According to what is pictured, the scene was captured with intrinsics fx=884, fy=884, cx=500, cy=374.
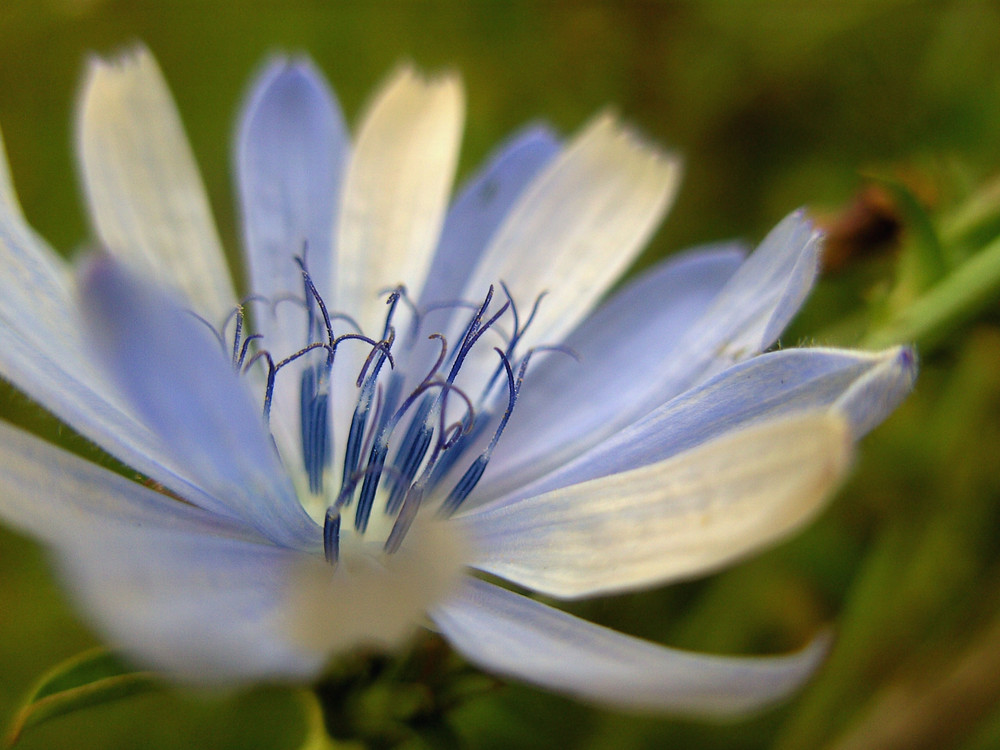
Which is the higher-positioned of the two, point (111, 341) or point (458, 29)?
point (458, 29)

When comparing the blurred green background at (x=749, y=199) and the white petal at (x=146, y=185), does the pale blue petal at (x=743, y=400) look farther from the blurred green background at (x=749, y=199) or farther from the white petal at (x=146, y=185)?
the white petal at (x=146, y=185)

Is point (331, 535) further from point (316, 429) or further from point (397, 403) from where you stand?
point (397, 403)

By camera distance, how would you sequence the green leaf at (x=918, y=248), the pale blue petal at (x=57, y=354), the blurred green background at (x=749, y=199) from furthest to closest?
1. the blurred green background at (x=749, y=199)
2. the green leaf at (x=918, y=248)
3. the pale blue petal at (x=57, y=354)

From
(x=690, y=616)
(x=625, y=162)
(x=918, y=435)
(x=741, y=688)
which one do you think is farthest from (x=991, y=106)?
(x=741, y=688)

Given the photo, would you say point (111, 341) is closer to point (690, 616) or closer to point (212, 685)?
point (212, 685)

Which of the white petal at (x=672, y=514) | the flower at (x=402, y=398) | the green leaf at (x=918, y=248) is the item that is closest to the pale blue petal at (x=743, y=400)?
the flower at (x=402, y=398)

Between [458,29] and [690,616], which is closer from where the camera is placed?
[690,616]
